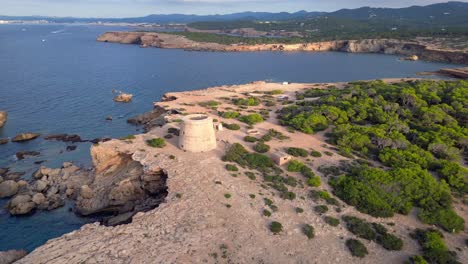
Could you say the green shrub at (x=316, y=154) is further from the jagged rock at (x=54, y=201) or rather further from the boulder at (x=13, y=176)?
the boulder at (x=13, y=176)

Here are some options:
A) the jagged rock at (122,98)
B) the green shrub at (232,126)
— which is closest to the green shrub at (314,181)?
the green shrub at (232,126)

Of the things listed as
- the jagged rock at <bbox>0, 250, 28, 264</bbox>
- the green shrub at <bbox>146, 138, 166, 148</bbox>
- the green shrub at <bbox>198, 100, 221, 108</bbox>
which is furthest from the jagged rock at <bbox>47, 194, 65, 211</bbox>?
the green shrub at <bbox>198, 100, 221, 108</bbox>

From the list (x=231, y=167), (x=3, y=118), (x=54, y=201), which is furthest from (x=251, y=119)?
(x=3, y=118)

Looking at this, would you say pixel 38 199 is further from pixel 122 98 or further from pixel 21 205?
pixel 122 98

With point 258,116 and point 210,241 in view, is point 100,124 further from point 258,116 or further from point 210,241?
point 210,241

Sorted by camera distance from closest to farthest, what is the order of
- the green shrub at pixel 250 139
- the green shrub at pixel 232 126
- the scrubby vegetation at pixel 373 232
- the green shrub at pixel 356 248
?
the green shrub at pixel 356 248
the scrubby vegetation at pixel 373 232
the green shrub at pixel 250 139
the green shrub at pixel 232 126

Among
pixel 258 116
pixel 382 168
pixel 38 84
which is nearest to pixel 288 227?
pixel 382 168
